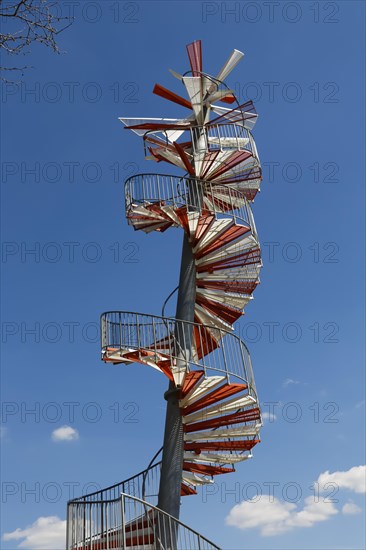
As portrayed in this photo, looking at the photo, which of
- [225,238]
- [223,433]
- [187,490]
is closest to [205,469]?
[187,490]

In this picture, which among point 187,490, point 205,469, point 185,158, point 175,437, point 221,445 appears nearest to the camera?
point 175,437

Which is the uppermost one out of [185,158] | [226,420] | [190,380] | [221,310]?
[185,158]

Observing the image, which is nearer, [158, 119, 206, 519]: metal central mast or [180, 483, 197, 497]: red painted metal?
[158, 119, 206, 519]: metal central mast

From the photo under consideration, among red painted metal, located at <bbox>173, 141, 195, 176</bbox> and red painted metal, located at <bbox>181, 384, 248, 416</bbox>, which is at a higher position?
red painted metal, located at <bbox>173, 141, 195, 176</bbox>

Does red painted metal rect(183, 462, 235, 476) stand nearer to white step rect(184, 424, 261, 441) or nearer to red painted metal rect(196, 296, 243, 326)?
white step rect(184, 424, 261, 441)

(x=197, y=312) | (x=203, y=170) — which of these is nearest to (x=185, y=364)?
(x=197, y=312)

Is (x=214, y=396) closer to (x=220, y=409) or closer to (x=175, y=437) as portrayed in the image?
(x=220, y=409)

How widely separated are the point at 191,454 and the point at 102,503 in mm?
2285

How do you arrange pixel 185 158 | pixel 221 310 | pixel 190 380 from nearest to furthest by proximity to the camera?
pixel 190 380 → pixel 221 310 → pixel 185 158

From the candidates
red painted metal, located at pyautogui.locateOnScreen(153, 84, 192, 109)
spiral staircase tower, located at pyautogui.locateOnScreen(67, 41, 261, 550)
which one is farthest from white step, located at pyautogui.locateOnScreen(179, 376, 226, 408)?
red painted metal, located at pyautogui.locateOnScreen(153, 84, 192, 109)

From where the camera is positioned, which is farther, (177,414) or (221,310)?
(221,310)

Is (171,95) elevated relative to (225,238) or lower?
elevated

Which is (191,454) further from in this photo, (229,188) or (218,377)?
(229,188)

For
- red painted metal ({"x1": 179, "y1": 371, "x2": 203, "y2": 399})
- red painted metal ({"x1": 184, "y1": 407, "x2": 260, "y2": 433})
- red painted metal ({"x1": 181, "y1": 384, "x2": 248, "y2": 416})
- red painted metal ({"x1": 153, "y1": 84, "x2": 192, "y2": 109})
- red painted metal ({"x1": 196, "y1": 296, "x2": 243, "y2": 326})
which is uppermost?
red painted metal ({"x1": 153, "y1": 84, "x2": 192, "y2": 109})
